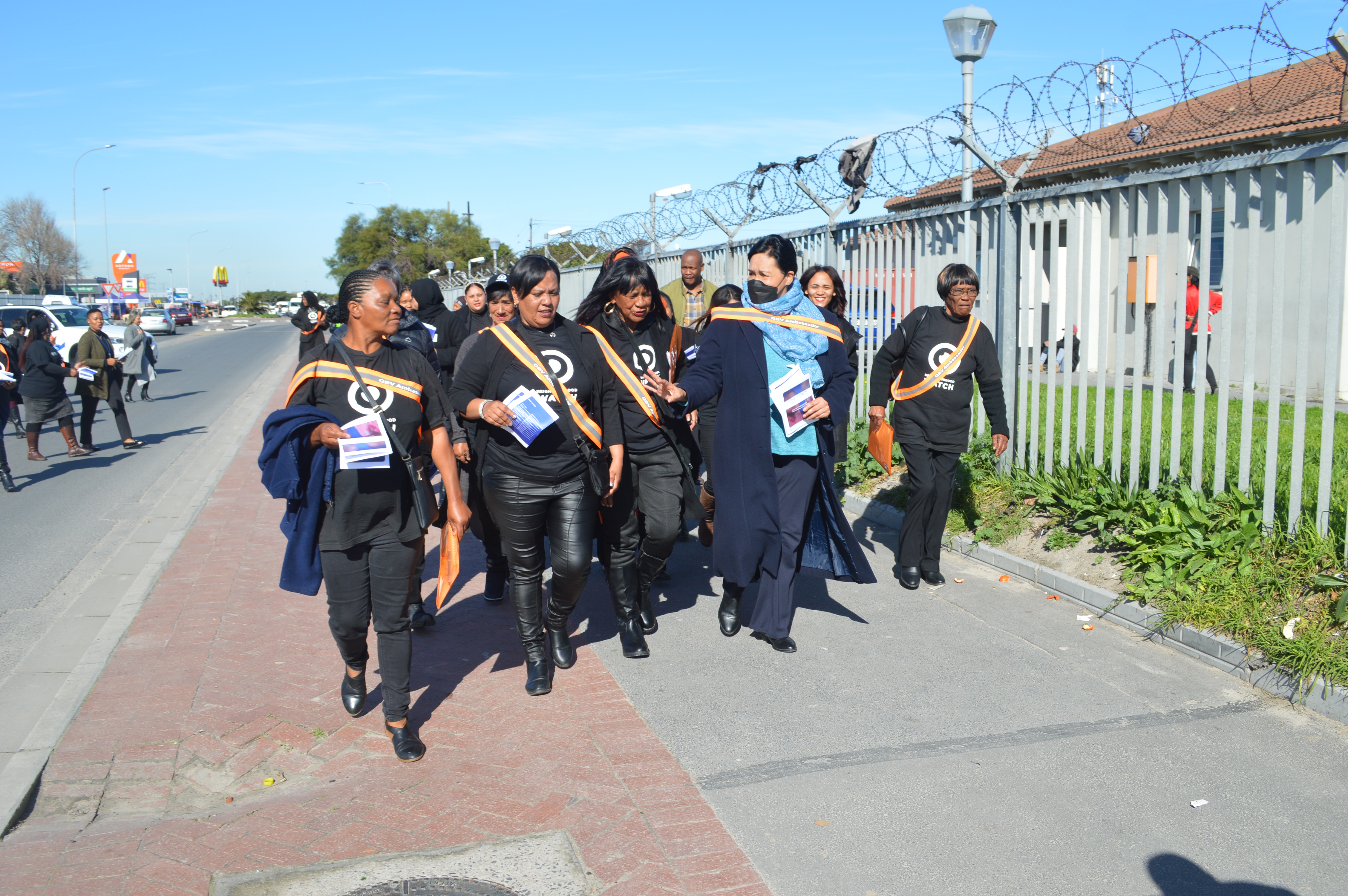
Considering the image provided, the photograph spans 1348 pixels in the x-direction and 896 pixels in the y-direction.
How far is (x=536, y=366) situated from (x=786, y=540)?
1.63 m

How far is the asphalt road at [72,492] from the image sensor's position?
674cm

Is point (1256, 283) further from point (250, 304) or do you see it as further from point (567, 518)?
point (250, 304)

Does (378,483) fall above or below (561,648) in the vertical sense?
above

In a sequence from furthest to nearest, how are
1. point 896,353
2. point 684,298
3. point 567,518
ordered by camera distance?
point 684,298
point 896,353
point 567,518

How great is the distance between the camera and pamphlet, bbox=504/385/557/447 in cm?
450

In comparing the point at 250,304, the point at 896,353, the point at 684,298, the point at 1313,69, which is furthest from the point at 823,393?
the point at 250,304

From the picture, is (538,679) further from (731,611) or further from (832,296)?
(832,296)

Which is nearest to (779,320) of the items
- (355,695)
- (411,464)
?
(411,464)

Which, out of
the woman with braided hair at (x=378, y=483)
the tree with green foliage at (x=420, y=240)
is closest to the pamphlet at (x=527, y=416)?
the woman with braided hair at (x=378, y=483)

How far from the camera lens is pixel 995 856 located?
3344 mm

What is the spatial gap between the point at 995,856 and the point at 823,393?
2636 mm

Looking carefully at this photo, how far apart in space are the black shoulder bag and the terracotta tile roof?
4.82 meters

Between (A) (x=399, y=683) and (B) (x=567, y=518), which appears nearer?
(A) (x=399, y=683)

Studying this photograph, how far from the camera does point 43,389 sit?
492 inches
